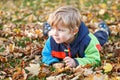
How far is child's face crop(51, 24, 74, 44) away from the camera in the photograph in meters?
4.06

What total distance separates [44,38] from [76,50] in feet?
4.55

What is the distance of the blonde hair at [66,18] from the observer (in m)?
4.03

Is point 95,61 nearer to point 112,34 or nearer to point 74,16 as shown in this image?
point 74,16

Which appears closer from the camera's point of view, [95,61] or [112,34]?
[95,61]

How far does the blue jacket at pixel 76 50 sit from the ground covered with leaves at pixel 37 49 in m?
0.13

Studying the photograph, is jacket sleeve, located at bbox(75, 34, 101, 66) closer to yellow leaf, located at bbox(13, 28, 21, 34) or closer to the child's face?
the child's face

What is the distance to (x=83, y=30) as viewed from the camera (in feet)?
14.3

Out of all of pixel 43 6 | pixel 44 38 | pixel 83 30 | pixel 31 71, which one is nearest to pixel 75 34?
pixel 83 30

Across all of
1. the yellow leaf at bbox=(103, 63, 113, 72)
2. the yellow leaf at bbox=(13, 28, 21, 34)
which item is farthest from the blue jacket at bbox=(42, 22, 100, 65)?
the yellow leaf at bbox=(13, 28, 21, 34)

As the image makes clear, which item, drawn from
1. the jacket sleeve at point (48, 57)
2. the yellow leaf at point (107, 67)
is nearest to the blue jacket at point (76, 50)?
the jacket sleeve at point (48, 57)

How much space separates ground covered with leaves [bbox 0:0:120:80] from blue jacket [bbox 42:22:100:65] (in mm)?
129

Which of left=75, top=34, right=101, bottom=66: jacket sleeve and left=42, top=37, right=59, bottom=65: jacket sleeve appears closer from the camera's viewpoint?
left=75, top=34, right=101, bottom=66: jacket sleeve

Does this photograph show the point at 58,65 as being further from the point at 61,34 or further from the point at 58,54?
the point at 61,34

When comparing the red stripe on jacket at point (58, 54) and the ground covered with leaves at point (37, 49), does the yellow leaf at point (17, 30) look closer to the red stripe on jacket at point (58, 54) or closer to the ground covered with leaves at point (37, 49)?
the ground covered with leaves at point (37, 49)
